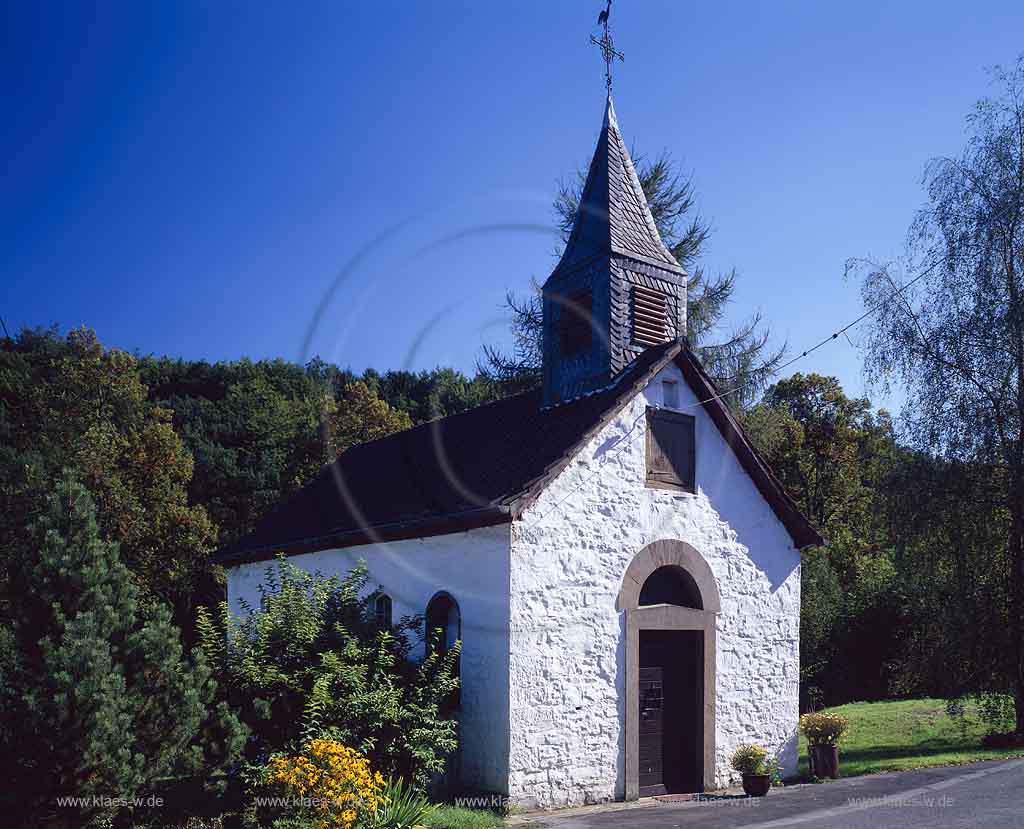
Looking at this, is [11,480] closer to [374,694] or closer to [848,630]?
[374,694]

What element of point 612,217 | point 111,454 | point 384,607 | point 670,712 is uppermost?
point 612,217

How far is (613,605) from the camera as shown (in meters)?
12.8

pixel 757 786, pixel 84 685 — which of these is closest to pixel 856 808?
pixel 757 786

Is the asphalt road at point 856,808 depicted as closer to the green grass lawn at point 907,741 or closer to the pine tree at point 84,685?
the green grass lawn at point 907,741

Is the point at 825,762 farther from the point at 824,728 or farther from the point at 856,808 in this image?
the point at 856,808

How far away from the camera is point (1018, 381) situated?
57.7 feet

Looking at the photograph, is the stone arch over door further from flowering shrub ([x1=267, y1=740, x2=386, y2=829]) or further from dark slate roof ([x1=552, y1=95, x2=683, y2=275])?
dark slate roof ([x1=552, y1=95, x2=683, y2=275])

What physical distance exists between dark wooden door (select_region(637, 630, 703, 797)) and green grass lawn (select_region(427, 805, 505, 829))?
3223mm

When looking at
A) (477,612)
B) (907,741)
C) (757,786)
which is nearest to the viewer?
(477,612)

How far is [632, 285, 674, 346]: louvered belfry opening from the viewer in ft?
49.9

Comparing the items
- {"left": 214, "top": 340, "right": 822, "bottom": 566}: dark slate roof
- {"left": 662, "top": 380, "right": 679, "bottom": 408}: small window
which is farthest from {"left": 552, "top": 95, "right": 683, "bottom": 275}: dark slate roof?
{"left": 662, "top": 380, "right": 679, "bottom": 408}: small window

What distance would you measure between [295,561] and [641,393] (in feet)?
25.8

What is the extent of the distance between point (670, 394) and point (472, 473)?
3450 mm

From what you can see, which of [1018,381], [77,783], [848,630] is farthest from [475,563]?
[848,630]
